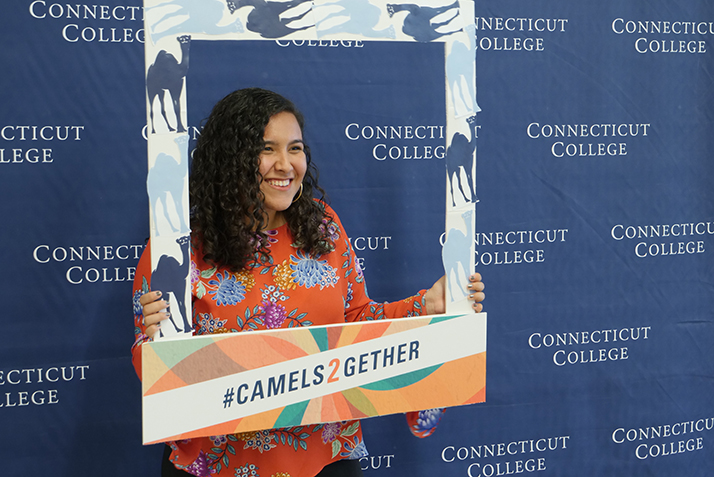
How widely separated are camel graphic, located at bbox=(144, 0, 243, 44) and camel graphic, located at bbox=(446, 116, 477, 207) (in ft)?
1.50

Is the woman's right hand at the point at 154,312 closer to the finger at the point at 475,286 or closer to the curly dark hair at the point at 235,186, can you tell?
the curly dark hair at the point at 235,186

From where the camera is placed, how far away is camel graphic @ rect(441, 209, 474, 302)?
1263 mm

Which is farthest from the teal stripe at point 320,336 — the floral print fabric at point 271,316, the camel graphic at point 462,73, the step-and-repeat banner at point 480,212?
the step-and-repeat banner at point 480,212

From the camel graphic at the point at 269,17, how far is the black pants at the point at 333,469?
0.89 m

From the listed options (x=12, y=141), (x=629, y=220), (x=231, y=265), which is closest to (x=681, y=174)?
(x=629, y=220)

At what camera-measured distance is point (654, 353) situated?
2.16 metres

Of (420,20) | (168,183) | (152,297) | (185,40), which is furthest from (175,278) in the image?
(420,20)

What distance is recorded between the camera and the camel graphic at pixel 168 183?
110cm

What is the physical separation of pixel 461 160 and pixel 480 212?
0.74 meters

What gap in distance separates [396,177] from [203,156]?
711 mm

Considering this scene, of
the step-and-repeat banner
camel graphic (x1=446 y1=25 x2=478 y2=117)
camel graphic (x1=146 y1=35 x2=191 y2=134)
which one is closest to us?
camel graphic (x1=146 y1=35 x2=191 y2=134)

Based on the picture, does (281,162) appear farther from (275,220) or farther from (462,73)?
(462,73)

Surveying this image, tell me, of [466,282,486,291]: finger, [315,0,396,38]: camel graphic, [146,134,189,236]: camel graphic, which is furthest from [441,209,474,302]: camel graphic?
[146,134,189,236]: camel graphic

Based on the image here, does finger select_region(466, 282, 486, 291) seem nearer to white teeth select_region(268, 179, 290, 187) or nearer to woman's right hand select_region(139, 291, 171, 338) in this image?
white teeth select_region(268, 179, 290, 187)
